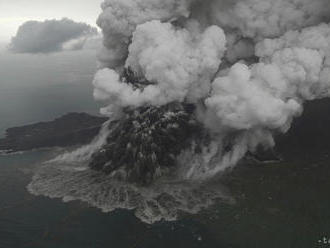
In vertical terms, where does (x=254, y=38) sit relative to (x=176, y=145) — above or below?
above

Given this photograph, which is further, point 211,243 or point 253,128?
point 253,128

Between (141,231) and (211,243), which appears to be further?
(141,231)

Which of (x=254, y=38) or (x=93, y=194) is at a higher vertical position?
(x=254, y=38)

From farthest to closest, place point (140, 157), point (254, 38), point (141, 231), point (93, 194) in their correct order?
point (254, 38) < point (140, 157) < point (93, 194) < point (141, 231)

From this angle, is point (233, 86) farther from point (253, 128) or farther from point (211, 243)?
point (211, 243)

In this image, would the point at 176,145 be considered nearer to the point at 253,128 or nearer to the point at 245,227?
the point at 253,128

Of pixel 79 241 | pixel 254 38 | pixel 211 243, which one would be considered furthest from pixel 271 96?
pixel 79 241

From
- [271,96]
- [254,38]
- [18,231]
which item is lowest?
[18,231]

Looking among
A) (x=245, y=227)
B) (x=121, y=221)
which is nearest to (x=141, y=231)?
(x=121, y=221)

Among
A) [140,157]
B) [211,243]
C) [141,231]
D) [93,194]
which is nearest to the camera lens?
[211,243]
